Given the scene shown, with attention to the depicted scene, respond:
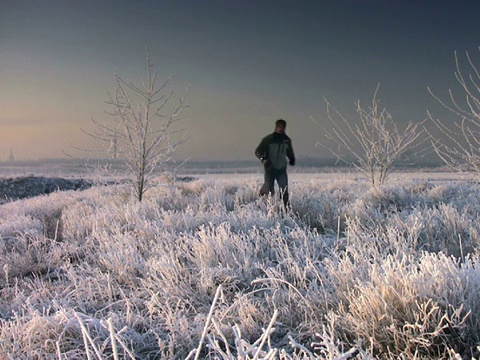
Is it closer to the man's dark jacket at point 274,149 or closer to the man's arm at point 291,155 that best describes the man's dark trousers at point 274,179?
the man's dark jacket at point 274,149

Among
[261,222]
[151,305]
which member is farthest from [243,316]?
[261,222]

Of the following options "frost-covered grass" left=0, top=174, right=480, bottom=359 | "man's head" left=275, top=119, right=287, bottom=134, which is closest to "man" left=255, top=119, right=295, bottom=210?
"man's head" left=275, top=119, right=287, bottom=134

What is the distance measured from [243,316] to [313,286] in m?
0.91

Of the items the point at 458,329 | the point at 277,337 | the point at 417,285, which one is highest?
the point at 417,285

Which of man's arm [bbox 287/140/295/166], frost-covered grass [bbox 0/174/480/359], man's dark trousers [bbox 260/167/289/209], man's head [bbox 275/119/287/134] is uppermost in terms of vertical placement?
man's head [bbox 275/119/287/134]

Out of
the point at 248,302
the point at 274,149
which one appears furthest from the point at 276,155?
the point at 248,302

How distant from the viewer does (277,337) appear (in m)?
3.43

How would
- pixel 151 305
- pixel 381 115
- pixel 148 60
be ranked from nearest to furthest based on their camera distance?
pixel 151 305, pixel 148 60, pixel 381 115

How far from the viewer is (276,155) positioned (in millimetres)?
9836

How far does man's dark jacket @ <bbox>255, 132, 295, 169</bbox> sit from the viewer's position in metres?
9.80

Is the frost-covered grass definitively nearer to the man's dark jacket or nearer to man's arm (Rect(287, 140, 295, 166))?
the man's dark jacket

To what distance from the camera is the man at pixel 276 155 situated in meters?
9.80

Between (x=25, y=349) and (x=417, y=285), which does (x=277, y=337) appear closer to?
(x=417, y=285)

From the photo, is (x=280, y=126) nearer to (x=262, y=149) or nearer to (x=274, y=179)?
(x=262, y=149)
